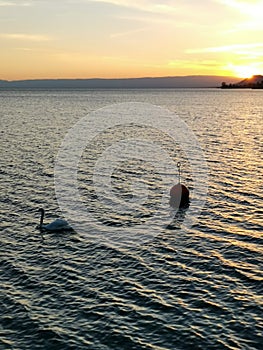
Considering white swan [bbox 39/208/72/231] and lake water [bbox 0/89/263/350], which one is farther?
white swan [bbox 39/208/72/231]

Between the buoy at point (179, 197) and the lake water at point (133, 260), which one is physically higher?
the buoy at point (179, 197)

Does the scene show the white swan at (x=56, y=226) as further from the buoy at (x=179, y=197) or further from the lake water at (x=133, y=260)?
the buoy at (x=179, y=197)

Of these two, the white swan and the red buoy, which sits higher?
the red buoy

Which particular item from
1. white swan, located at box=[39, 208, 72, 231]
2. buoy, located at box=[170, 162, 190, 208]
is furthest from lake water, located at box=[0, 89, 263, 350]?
buoy, located at box=[170, 162, 190, 208]

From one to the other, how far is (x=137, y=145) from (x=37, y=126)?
1701 inches

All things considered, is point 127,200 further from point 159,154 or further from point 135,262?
point 159,154

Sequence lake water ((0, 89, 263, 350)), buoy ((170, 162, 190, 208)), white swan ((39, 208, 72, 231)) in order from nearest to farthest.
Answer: lake water ((0, 89, 263, 350)) → white swan ((39, 208, 72, 231)) → buoy ((170, 162, 190, 208))

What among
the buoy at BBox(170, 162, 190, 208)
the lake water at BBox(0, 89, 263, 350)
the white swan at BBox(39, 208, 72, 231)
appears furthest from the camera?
the buoy at BBox(170, 162, 190, 208)

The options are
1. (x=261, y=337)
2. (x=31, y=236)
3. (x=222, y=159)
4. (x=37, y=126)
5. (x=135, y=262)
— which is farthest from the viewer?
(x=37, y=126)

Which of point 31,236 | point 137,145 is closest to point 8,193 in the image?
point 31,236

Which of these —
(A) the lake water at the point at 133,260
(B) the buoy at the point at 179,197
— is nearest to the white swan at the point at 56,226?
(A) the lake water at the point at 133,260

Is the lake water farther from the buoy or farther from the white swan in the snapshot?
the buoy

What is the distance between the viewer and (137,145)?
3479 inches

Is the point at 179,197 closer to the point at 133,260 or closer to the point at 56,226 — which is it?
the point at 56,226
